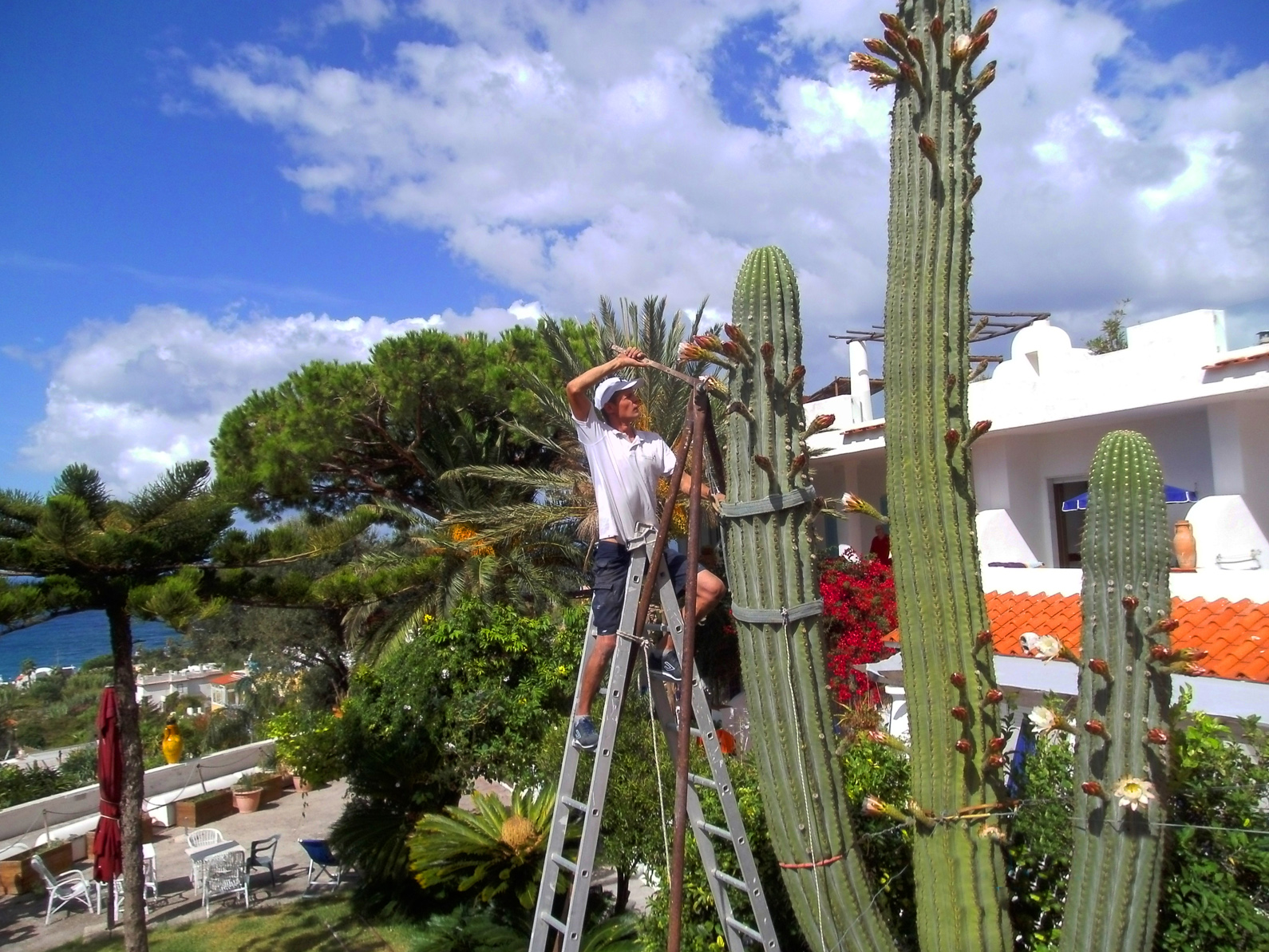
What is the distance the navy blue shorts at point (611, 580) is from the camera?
4172 mm

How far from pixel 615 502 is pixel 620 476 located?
117mm

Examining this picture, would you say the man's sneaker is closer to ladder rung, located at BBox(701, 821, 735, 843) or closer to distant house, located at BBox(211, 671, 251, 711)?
ladder rung, located at BBox(701, 821, 735, 843)

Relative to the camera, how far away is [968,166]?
3.63 meters

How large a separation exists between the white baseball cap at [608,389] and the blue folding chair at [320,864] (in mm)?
8318

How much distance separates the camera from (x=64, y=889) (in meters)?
10.7

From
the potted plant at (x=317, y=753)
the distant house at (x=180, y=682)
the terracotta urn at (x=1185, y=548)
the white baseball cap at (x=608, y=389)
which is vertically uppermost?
the white baseball cap at (x=608, y=389)

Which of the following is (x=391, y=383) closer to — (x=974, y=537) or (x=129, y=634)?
(x=129, y=634)

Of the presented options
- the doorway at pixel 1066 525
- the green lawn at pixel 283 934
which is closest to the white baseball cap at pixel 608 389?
the green lawn at pixel 283 934

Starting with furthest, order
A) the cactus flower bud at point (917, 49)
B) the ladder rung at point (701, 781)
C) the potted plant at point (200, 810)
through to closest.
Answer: the potted plant at point (200, 810) < the ladder rung at point (701, 781) < the cactus flower bud at point (917, 49)

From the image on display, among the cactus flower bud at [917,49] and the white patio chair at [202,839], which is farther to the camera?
the white patio chair at [202,839]

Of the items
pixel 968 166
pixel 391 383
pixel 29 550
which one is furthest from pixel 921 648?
pixel 391 383

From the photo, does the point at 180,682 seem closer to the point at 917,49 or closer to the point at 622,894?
the point at 622,894

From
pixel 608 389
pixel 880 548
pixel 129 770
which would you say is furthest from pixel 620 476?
pixel 880 548

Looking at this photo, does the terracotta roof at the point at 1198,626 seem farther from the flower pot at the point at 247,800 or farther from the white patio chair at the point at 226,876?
the flower pot at the point at 247,800
